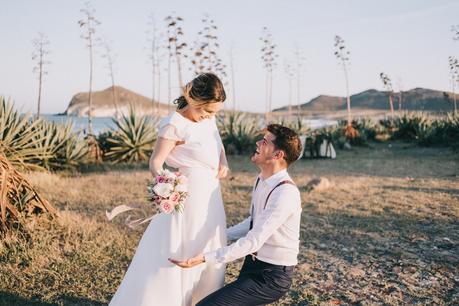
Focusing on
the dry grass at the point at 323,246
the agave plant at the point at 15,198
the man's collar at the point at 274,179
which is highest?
the man's collar at the point at 274,179

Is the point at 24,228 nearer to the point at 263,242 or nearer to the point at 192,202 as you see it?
the point at 192,202

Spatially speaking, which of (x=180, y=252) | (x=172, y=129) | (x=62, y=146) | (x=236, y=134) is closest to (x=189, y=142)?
(x=172, y=129)

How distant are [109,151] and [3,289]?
9112mm

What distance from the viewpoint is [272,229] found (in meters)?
2.54

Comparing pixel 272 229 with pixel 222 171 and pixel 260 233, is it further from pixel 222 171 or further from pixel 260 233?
pixel 222 171

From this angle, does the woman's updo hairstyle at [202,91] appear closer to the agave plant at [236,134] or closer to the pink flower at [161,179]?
the pink flower at [161,179]

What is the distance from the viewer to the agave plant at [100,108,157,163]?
41.2ft

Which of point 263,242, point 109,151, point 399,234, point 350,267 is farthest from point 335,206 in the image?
point 109,151

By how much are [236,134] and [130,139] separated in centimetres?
352

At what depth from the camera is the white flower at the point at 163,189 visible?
8.30 ft

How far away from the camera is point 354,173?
35.4 ft

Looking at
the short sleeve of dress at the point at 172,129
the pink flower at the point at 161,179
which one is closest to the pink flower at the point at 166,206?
the pink flower at the point at 161,179

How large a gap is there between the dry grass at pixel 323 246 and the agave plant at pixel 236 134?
5.42 m

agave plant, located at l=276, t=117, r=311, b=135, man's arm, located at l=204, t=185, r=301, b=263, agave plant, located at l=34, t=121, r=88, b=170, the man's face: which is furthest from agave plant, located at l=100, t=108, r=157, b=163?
man's arm, located at l=204, t=185, r=301, b=263
